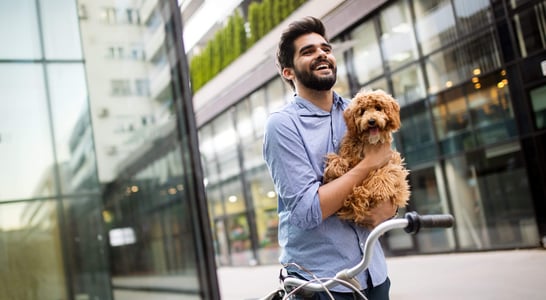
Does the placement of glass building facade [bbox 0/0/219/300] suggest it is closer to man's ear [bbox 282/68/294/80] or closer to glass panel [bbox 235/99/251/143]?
man's ear [bbox 282/68/294/80]

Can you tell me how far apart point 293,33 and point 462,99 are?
905cm

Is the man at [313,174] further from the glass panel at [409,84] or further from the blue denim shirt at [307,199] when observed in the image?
the glass panel at [409,84]

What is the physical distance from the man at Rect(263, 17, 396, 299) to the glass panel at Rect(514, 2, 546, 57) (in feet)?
26.1

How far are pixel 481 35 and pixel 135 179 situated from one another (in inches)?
309

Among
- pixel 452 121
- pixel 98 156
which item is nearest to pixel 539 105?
pixel 452 121

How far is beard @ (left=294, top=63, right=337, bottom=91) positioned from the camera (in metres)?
1.68

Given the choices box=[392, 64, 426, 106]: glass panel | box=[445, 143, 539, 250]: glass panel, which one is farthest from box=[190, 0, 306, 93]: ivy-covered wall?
box=[445, 143, 539, 250]: glass panel

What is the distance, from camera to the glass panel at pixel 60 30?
133 inches

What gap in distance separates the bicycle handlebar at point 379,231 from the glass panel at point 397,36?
9.93 metres

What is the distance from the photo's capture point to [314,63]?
1696 mm

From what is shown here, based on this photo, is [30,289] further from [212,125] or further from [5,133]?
[212,125]

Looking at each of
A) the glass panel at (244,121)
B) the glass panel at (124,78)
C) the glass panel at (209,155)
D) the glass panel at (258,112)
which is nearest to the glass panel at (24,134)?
the glass panel at (124,78)

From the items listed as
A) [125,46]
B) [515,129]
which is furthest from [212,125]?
[125,46]

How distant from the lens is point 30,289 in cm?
333
